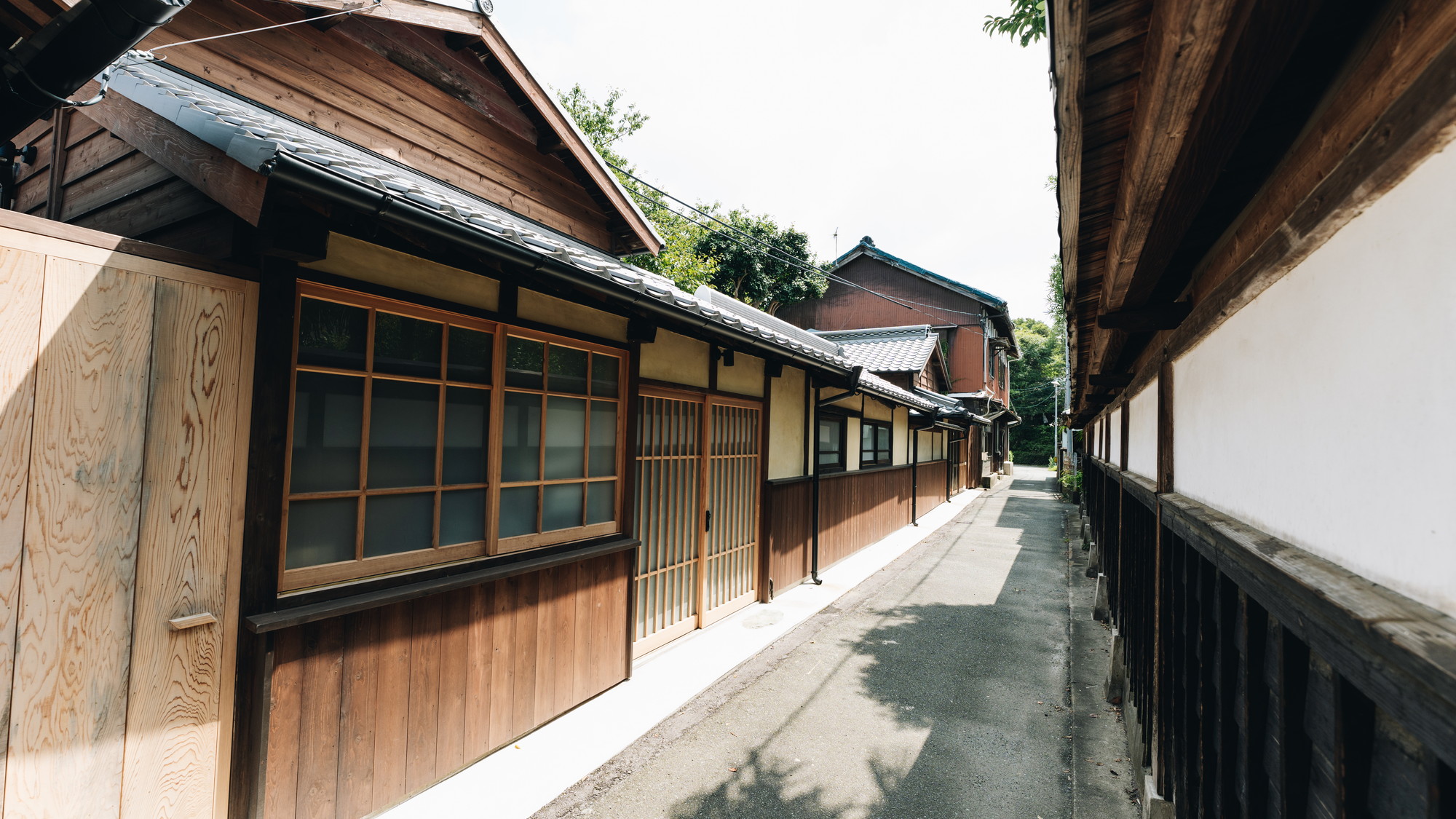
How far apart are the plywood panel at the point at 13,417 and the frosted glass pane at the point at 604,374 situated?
2682 mm

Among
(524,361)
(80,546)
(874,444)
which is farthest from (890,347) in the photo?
(80,546)

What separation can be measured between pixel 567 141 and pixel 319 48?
2.25 meters

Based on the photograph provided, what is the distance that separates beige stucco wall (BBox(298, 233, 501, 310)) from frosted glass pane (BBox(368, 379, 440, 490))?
20.6 inches

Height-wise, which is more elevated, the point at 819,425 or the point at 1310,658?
the point at 819,425

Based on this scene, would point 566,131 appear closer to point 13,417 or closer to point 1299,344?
point 13,417

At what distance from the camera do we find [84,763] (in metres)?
2.14

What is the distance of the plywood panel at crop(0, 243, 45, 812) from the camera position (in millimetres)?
1982

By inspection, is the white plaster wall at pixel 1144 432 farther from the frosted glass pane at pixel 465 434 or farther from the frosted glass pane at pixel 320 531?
the frosted glass pane at pixel 320 531

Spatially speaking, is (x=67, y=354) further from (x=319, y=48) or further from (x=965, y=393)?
(x=965, y=393)

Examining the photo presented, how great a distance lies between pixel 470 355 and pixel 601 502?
154cm

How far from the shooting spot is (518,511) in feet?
12.4

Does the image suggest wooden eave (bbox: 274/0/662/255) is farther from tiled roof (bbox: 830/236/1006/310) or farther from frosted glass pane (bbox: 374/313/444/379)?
tiled roof (bbox: 830/236/1006/310)

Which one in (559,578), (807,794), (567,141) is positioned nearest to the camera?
(807,794)

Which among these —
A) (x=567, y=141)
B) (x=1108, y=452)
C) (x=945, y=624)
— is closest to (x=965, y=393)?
(x=1108, y=452)
